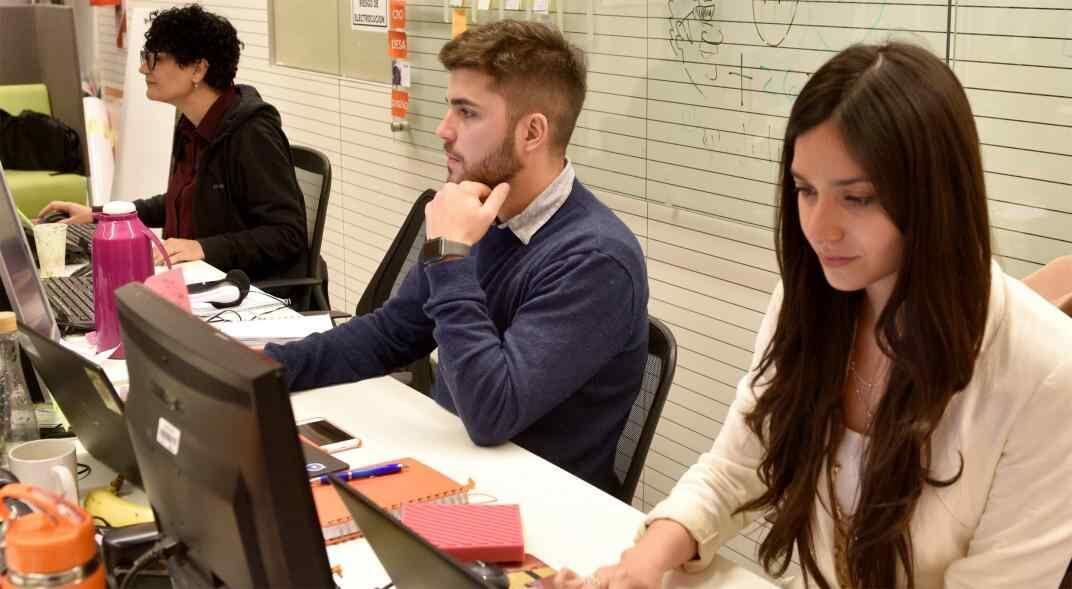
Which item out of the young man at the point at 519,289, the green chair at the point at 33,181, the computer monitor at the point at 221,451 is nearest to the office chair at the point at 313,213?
the young man at the point at 519,289

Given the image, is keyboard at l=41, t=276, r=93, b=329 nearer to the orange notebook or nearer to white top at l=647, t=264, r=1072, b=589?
the orange notebook

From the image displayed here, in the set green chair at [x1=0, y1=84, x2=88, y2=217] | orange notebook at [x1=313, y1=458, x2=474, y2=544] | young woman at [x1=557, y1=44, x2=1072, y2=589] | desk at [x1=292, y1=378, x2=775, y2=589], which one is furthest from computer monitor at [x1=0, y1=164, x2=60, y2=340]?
green chair at [x1=0, y1=84, x2=88, y2=217]

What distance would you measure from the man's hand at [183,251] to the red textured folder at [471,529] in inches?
67.8

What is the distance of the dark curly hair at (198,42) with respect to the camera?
3520mm

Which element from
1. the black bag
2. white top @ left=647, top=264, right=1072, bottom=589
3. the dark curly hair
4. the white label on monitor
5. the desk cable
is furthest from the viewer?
the black bag

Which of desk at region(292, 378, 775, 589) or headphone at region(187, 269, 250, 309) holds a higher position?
headphone at region(187, 269, 250, 309)

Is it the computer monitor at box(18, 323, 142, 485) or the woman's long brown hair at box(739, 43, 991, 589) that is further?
the computer monitor at box(18, 323, 142, 485)

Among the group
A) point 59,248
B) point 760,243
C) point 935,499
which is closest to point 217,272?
point 59,248

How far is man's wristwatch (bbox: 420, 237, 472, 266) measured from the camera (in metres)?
2.10

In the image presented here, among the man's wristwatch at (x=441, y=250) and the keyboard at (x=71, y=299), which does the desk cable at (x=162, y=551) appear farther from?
the keyboard at (x=71, y=299)

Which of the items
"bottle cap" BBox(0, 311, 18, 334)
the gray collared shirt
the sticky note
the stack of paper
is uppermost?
the sticky note

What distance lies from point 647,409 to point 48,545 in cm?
113

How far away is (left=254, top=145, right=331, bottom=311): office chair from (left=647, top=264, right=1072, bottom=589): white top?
217 centimetres

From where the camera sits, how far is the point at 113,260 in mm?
2455
